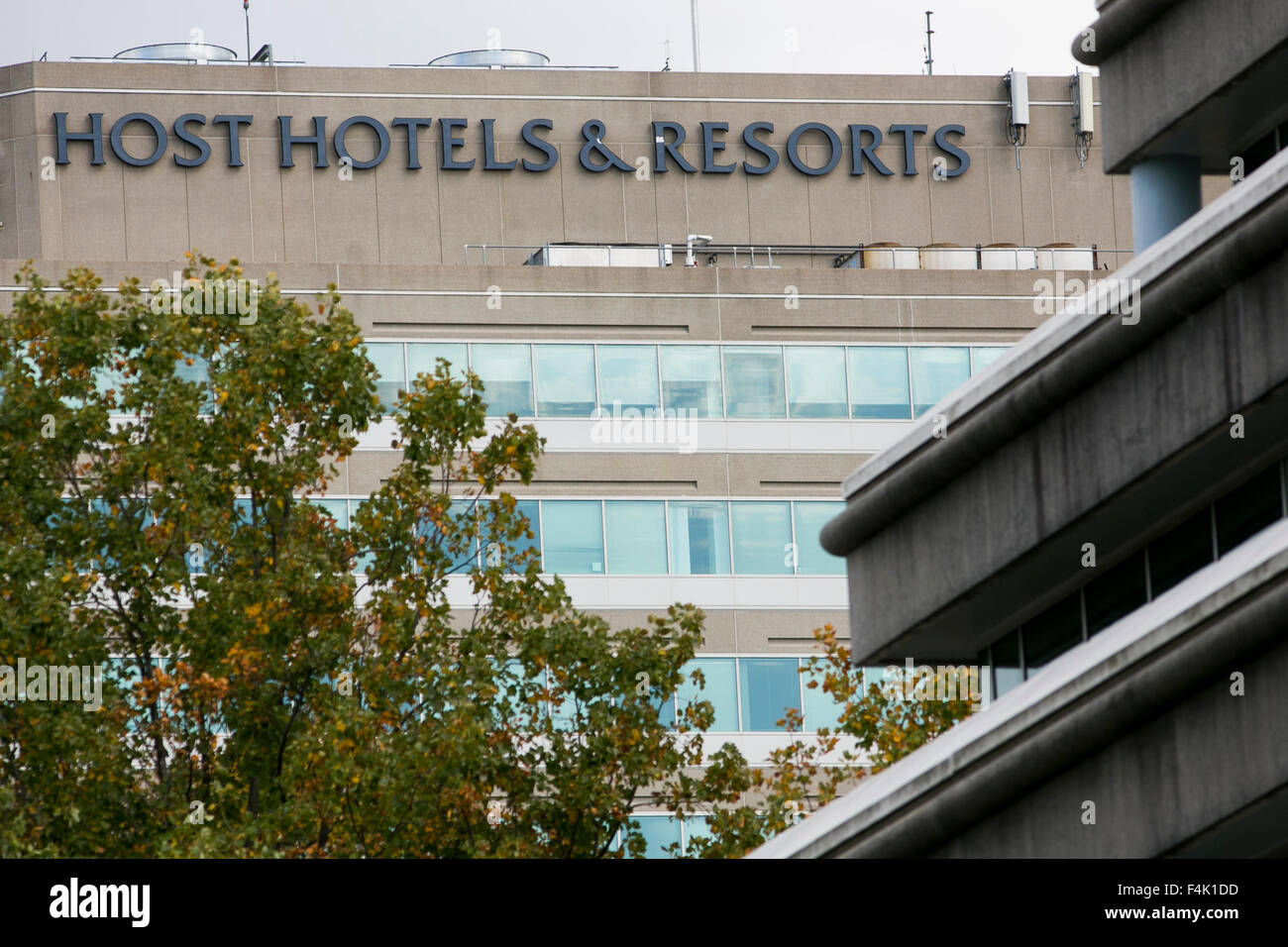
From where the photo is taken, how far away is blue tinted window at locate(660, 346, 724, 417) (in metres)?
49.8

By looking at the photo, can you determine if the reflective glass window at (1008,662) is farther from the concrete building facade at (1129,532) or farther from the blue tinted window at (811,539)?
the blue tinted window at (811,539)

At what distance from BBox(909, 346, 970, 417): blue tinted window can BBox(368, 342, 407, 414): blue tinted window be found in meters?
12.0

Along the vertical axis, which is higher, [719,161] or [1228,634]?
[719,161]

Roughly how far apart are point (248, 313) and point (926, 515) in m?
15.9

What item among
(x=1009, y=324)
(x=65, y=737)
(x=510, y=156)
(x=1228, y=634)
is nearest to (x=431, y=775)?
(x=65, y=737)

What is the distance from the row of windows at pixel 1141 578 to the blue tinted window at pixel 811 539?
100 feet

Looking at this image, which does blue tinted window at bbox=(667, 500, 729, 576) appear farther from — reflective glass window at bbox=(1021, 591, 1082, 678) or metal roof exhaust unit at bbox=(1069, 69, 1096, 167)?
reflective glass window at bbox=(1021, 591, 1082, 678)

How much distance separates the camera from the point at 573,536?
4838 centimetres

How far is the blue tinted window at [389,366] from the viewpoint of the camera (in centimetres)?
4828

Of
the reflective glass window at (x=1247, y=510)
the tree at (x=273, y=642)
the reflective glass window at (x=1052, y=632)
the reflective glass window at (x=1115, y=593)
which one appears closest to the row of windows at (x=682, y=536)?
the tree at (x=273, y=642)

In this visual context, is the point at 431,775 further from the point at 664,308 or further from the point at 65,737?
the point at 664,308

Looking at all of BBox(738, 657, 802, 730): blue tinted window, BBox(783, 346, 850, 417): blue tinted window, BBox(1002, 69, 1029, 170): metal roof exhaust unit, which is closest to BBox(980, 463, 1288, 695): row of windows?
BBox(738, 657, 802, 730): blue tinted window

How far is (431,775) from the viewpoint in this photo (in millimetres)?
26531
